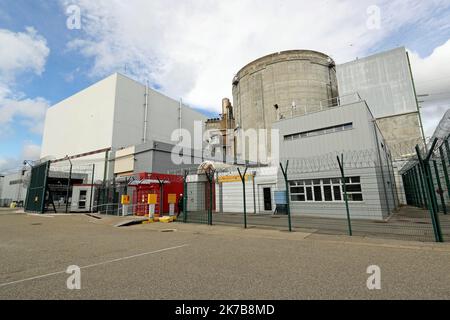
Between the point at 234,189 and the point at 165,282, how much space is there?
1761cm

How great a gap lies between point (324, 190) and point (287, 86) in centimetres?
1919

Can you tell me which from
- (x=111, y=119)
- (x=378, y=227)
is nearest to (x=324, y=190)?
(x=378, y=227)

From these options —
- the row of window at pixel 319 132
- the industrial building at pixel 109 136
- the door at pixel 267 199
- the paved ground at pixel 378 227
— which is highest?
the industrial building at pixel 109 136

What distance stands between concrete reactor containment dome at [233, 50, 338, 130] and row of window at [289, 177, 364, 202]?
14182 millimetres

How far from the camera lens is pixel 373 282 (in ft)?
11.9

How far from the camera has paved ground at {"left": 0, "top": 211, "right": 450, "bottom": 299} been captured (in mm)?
3320

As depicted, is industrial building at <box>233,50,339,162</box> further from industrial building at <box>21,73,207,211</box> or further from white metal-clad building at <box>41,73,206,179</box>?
white metal-clad building at <box>41,73,206,179</box>

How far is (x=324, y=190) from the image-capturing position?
48.9ft

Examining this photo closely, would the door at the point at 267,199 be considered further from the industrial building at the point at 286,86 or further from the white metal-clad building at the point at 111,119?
the white metal-clad building at the point at 111,119

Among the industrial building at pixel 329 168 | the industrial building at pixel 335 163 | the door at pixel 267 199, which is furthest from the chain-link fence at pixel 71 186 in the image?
the industrial building at pixel 335 163

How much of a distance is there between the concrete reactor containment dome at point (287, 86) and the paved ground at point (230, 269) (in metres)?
23.8

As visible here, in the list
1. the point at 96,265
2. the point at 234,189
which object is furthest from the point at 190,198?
the point at 96,265

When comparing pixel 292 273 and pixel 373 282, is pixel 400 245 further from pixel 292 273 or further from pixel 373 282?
pixel 292 273

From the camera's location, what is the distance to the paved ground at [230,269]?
10.9 feet
